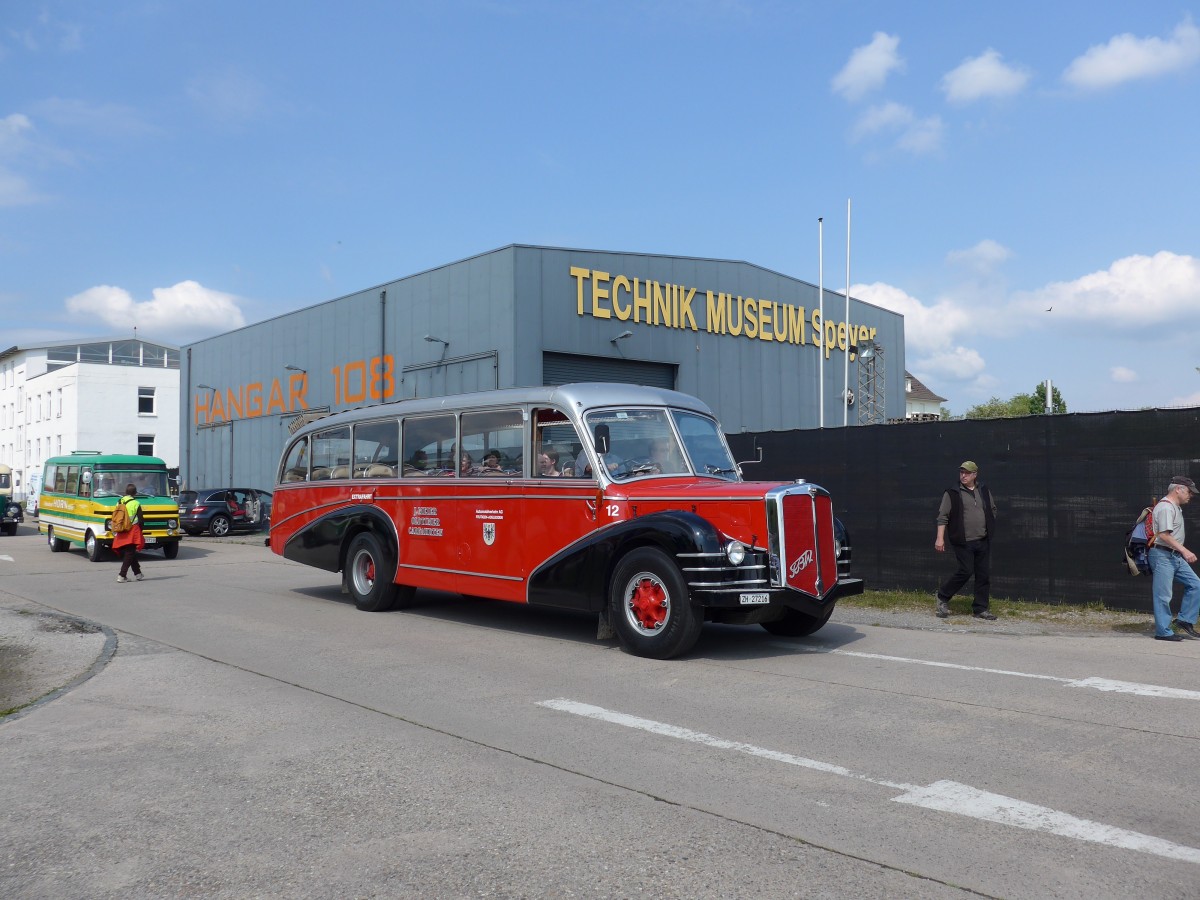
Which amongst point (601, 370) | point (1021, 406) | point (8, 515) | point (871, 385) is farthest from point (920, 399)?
point (8, 515)

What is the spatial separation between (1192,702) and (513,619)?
280 inches

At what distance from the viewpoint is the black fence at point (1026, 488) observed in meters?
11.6

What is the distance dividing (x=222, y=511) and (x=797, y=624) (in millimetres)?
25350

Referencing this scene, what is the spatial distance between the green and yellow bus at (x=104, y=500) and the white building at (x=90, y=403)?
4317cm

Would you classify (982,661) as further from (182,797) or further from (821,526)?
(182,797)

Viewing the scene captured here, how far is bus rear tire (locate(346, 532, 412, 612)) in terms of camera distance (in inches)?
496

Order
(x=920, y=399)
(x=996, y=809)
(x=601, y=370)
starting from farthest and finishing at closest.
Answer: (x=920, y=399), (x=601, y=370), (x=996, y=809)

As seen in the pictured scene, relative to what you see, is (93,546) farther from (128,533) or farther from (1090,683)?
(1090,683)

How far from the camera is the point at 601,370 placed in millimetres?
29375

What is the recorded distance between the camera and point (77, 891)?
4.03 metres

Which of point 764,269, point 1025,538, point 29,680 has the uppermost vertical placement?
point 764,269

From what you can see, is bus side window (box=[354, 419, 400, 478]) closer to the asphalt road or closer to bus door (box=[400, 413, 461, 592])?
bus door (box=[400, 413, 461, 592])

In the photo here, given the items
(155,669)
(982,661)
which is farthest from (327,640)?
(982,661)

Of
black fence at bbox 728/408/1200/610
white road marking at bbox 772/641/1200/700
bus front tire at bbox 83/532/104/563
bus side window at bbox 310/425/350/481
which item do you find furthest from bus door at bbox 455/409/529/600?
bus front tire at bbox 83/532/104/563
